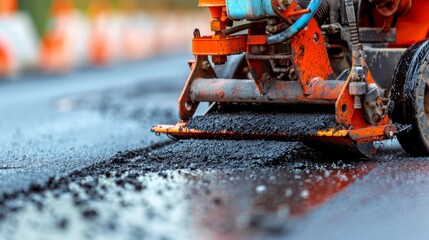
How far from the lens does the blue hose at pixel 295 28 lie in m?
7.25

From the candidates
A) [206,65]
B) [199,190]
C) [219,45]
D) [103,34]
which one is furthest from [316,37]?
[103,34]

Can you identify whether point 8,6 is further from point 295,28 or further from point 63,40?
point 295,28

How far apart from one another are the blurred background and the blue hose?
12.1 m

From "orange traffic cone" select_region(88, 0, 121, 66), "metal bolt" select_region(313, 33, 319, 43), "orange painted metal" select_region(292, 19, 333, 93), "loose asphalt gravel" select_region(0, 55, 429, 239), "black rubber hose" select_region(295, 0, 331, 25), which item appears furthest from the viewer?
"orange traffic cone" select_region(88, 0, 121, 66)

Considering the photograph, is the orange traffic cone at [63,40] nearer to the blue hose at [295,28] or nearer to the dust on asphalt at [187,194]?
the dust on asphalt at [187,194]

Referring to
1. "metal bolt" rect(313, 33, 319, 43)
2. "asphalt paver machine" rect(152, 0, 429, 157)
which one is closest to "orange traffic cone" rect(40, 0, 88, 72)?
"asphalt paver machine" rect(152, 0, 429, 157)

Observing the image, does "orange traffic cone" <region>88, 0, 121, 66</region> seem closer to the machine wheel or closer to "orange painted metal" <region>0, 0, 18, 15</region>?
"orange painted metal" <region>0, 0, 18, 15</region>

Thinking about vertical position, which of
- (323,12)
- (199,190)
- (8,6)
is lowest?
(8,6)

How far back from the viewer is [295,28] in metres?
7.25

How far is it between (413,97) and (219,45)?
1.48 metres

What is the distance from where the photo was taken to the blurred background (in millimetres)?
19578

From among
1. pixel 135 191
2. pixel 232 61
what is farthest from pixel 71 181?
pixel 232 61

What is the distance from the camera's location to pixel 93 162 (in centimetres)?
759

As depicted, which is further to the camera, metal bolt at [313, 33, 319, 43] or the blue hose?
metal bolt at [313, 33, 319, 43]
